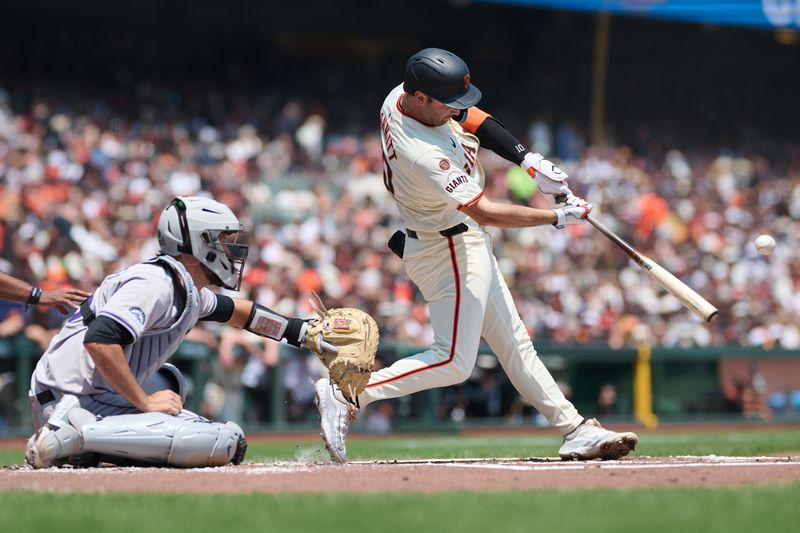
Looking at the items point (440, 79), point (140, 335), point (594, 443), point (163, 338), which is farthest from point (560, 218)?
point (140, 335)

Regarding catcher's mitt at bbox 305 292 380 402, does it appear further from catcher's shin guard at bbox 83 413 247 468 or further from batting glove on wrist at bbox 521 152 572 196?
batting glove on wrist at bbox 521 152 572 196

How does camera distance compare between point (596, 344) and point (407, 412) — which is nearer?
point (407, 412)

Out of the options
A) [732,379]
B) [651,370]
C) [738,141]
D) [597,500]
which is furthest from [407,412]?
[738,141]

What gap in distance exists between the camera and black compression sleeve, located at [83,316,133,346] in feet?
16.4

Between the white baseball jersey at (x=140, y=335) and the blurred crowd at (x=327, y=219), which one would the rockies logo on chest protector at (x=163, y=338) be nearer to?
the white baseball jersey at (x=140, y=335)

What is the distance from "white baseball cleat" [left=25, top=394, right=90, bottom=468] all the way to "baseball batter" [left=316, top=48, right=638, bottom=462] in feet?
3.82

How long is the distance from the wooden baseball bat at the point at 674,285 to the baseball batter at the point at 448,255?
13.9 inches

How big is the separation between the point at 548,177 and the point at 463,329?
37.3 inches

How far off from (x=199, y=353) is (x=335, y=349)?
6698 mm

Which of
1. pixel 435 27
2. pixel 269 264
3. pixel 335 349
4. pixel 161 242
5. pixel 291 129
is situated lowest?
pixel 335 349

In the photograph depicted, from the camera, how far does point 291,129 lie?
18.0 metres

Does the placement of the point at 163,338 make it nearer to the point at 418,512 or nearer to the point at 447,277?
the point at 447,277

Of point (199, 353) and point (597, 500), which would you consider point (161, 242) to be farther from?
point (199, 353)

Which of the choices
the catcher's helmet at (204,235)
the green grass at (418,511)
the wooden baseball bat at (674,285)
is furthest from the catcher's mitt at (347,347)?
the green grass at (418,511)
